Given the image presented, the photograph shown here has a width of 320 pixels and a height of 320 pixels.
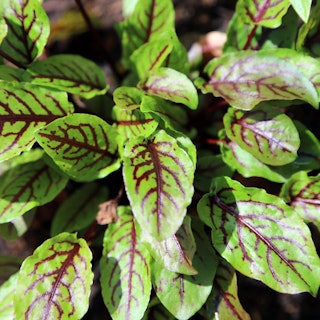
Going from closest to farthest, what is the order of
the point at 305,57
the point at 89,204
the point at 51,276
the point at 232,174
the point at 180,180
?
the point at 180,180 → the point at 51,276 → the point at 305,57 → the point at 232,174 → the point at 89,204

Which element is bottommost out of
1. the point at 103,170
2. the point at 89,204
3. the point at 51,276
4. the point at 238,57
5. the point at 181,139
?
the point at 89,204

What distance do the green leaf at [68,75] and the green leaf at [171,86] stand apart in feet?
0.61

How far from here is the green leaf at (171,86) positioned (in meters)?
1.51

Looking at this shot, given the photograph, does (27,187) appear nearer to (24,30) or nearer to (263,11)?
(24,30)

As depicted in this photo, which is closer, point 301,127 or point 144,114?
point 144,114

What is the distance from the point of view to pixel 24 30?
163 cm

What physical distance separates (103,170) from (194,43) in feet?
3.21

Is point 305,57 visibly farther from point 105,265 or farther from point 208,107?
point 105,265

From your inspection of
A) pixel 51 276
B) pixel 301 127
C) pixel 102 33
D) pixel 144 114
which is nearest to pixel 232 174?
pixel 301 127

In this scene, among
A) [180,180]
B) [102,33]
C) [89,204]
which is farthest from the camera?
[102,33]

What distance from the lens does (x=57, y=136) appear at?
1.39 m

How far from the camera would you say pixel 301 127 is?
5.37 ft

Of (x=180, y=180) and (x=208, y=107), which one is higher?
(x=180, y=180)

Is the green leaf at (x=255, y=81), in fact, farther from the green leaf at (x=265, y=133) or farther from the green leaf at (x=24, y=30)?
the green leaf at (x=24, y=30)
